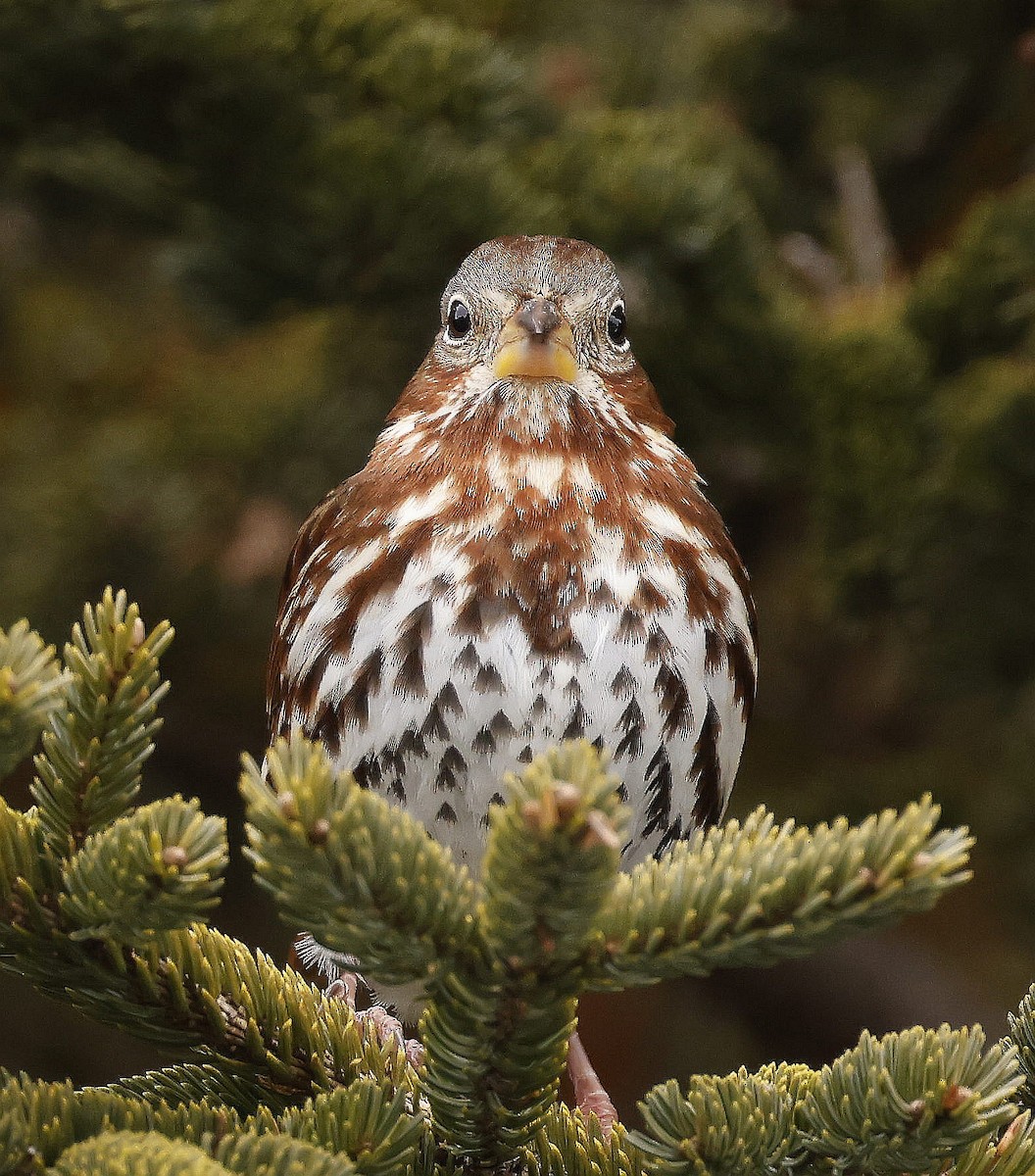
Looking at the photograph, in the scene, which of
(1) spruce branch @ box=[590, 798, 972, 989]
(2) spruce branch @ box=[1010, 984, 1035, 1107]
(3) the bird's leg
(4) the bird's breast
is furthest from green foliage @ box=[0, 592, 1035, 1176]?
(3) the bird's leg

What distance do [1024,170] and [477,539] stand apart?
2.15 meters

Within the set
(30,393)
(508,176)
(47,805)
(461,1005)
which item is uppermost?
(30,393)

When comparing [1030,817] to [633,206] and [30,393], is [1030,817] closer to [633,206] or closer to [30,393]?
[633,206]

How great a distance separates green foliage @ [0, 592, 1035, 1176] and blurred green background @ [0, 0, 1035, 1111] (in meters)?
1.95

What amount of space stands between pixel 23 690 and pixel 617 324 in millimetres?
2079

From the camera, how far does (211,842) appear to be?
1.41 metres

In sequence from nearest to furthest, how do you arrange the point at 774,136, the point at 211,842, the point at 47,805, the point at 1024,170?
the point at 211,842
the point at 47,805
the point at 1024,170
the point at 774,136

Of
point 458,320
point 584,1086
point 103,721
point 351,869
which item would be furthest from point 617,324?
point 351,869

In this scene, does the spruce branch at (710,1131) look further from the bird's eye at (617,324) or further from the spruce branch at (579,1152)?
the bird's eye at (617,324)

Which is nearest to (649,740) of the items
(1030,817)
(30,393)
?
(1030,817)

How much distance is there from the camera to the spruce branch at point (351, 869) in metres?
1.35

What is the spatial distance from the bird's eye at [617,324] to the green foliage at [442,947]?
1769mm

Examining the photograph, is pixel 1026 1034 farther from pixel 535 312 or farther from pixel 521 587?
pixel 535 312

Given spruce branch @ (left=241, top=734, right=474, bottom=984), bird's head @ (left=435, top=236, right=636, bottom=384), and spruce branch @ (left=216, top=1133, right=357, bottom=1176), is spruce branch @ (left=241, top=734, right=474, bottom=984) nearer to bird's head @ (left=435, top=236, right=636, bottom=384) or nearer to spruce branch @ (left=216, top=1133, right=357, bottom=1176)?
spruce branch @ (left=216, top=1133, right=357, bottom=1176)
